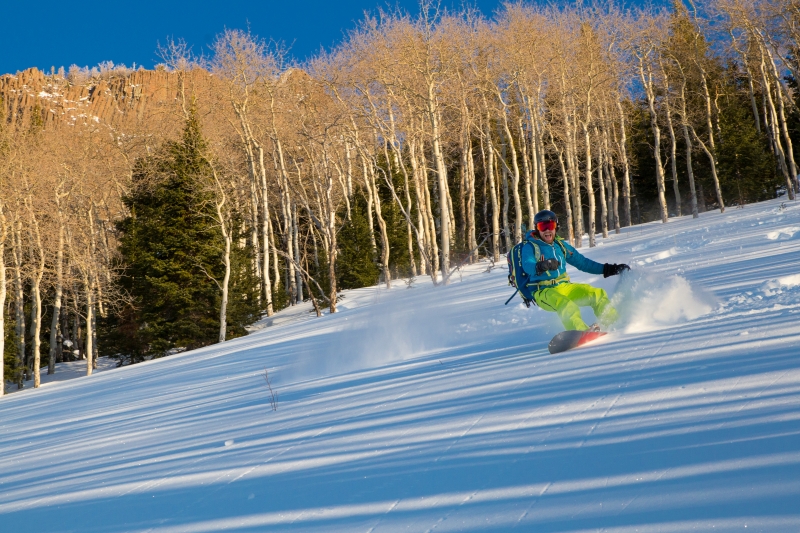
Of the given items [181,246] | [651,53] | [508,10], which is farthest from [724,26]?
[181,246]

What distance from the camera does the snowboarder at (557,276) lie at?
5.85 meters

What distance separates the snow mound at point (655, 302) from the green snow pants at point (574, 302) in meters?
0.12

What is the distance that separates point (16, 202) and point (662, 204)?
2806 centimetres

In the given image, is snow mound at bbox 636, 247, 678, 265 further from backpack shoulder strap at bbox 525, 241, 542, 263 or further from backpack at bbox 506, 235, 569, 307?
backpack shoulder strap at bbox 525, 241, 542, 263

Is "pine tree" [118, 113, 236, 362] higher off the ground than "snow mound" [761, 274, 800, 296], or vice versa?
"pine tree" [118, 113, 236, 362]

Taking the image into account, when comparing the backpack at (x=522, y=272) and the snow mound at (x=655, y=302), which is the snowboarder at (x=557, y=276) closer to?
the backpack at (x=522, y=272)

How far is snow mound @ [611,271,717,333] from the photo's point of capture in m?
5.64

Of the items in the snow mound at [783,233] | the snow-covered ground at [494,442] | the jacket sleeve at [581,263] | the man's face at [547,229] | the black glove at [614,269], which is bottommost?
the snow-covered ground at [494,442]

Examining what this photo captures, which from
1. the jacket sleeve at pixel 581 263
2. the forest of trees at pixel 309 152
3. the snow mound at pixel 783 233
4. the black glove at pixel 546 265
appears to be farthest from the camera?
the forest of trees at pixel 309 152

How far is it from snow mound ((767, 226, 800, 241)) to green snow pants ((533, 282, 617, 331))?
7223mm

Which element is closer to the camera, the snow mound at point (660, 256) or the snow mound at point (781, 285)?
the snow mound at point (781, 285)

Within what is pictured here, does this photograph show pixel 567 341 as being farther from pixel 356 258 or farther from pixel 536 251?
pixel 356 258

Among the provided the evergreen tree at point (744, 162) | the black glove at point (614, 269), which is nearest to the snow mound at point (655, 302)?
the black glove at point (614, 269)

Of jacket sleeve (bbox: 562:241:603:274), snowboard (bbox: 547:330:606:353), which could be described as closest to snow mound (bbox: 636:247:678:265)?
jacket sleeve (bbox: 562:241:603:274)
